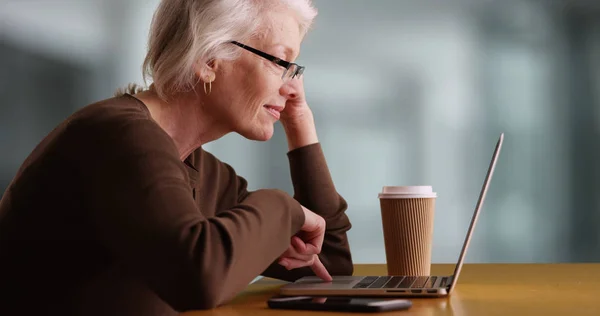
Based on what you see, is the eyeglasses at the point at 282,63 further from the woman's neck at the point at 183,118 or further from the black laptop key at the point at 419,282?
the black laptop key at the point at 419,282

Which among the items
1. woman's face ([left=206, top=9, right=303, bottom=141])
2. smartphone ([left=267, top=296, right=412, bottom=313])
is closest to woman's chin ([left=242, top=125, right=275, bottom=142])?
woman's face ([left=206, top=9, right=303, bottom=141])

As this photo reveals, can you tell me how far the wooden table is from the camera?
103cm

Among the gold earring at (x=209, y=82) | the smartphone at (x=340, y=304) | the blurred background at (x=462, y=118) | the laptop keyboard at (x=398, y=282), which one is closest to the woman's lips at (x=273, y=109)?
the gold earring at (x=209, y=82)

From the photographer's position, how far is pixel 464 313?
3.29 feet

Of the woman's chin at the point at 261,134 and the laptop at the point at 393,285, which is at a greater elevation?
the woman's chin at the point at 261,134

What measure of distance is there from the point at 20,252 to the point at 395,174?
2.48m

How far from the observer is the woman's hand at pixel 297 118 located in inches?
68.2

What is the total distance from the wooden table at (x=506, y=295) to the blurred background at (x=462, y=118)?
5.75 feet

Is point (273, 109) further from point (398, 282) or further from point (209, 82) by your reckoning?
point (398, 282)

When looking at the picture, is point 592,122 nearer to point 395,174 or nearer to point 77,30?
point 395,174

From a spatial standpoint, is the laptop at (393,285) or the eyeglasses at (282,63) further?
the eyeglasses at (282,63)

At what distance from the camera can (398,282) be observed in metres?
1.27

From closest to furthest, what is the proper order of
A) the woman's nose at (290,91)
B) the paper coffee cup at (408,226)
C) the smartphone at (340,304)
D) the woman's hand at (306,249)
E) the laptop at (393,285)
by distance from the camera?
the smartphone at (340,304) < the laptop at (393,285) < the woman's hand at (306,249) < the paper coffee cup at (408,226) < the woman's nose at (290,91)

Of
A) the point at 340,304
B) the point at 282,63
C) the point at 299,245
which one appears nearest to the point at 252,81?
the point at 282,63
